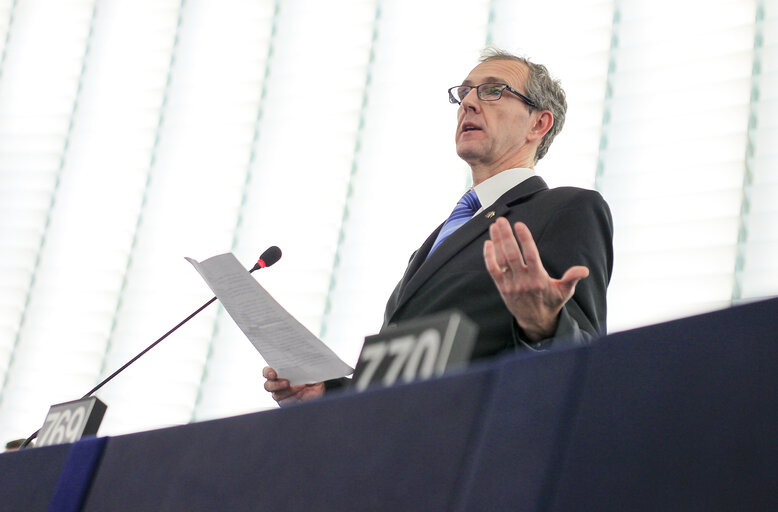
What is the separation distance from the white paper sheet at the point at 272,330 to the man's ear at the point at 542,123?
88 centimetres

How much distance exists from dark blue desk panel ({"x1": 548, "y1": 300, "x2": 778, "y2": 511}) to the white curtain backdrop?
7.44 ft

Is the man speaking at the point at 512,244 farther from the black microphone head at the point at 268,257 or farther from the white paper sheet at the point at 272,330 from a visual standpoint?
the black microphone head at the point at 268,257

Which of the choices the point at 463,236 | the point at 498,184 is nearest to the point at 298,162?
the point at 498,184

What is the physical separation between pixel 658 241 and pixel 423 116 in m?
1.09

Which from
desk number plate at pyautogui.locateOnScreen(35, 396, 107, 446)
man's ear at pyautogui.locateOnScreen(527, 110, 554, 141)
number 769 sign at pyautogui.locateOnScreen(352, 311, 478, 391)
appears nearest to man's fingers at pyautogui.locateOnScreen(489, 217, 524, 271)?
number 769 sign at pyautogui.locateOnScreen(352, 311, 478, 391)

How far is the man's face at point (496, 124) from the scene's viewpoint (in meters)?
2.04

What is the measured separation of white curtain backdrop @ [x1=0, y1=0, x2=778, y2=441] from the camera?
120 inches

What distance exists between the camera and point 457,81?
365 cm

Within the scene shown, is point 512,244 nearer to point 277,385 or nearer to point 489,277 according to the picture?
point 489,277

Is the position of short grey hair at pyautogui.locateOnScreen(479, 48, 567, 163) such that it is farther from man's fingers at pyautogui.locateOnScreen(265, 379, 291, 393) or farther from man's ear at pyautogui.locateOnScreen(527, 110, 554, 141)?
man's fingers at pyautogui.locateOnScreen(265, 379, 291, 393)

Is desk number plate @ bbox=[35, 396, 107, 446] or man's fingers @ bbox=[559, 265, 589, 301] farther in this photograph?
desk number plate @ bbox=[35, 396, 107, 446]

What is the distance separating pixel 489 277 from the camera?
5.20 ft

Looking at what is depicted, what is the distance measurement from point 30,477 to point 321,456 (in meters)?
0.53

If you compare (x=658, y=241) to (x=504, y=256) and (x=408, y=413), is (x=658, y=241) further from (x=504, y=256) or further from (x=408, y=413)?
(x=408, y=413)
